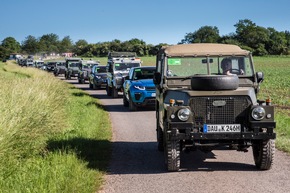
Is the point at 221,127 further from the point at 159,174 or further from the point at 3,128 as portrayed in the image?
the point at 3,128

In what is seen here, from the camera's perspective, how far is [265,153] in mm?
7270

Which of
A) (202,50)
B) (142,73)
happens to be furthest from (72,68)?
(202,50)

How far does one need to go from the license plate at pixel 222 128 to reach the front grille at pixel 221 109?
8 centimetres

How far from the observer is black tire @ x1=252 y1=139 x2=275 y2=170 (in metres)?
7.27

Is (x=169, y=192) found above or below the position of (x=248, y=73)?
below

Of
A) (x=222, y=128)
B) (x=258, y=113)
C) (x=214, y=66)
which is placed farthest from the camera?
(x=214, y=66)

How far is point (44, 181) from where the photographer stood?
6.23 m

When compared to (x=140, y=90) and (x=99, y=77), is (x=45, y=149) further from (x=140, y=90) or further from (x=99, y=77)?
(x=99, y=77)

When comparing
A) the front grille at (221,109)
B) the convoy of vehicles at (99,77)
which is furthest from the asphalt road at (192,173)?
the convoy of vehicles at (99,77)

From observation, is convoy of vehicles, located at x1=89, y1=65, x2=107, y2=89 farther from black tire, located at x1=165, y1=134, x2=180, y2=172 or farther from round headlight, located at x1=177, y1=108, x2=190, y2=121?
round headlight, located at x1=177, y1=108, x2=190, y2=121

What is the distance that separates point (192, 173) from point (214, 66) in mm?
2328

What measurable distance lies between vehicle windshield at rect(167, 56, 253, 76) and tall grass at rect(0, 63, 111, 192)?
220 cm

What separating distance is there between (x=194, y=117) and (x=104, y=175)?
67.5 inches

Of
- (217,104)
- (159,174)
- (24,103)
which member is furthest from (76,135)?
(217,104)
